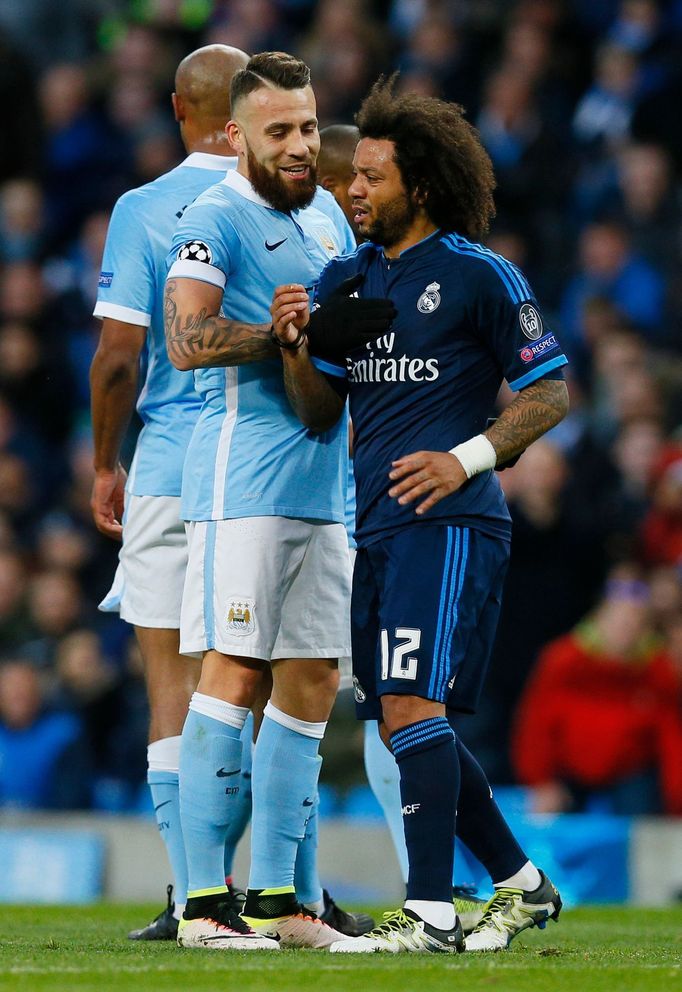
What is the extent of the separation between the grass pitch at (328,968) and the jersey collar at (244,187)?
2.08 m

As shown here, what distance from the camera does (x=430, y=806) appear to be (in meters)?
4.59

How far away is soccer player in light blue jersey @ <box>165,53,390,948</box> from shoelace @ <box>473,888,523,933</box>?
0.45m

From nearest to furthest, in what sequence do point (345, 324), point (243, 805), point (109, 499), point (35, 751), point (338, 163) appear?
point (345, 324) → point (243, 805) → point (109, 499) → point (338, 163) → point (35, 751)

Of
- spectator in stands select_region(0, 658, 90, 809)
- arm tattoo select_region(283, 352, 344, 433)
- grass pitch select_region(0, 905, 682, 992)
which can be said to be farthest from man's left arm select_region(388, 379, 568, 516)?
spectator in stands select_region(0, 658, 90, 809)

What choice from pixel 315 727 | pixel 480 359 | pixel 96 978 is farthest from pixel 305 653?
pixel 96 978

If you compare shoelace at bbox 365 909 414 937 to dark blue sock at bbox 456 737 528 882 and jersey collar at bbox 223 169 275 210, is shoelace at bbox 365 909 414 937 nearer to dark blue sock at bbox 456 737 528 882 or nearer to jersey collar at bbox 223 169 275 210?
dark blue sock at bbox 456 737 528 882

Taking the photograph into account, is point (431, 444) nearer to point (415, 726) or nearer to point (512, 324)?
point (512, 324)

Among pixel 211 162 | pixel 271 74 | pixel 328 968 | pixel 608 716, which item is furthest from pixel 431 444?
pixel 608 716

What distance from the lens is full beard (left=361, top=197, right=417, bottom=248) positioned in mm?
4898

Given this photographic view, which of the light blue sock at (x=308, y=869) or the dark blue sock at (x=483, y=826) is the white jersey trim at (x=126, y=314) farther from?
the dark blue sock at (x=483, y=826)

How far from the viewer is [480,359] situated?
4.87 metres

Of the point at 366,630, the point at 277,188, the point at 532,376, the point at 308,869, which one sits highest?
the point at 277,188

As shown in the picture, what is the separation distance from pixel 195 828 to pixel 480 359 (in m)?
1.49

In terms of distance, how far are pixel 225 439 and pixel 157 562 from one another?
729 mm
